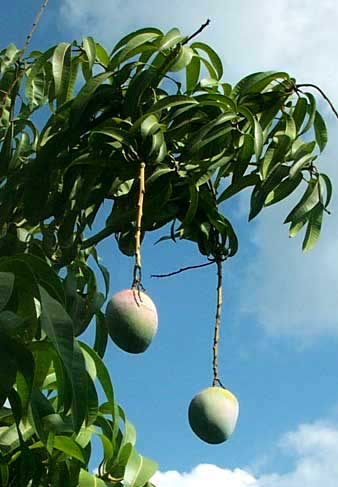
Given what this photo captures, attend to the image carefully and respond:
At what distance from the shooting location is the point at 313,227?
4.72 ft

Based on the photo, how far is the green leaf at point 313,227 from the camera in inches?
56.5

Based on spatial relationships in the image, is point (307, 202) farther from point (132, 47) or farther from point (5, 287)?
point (5, 287)

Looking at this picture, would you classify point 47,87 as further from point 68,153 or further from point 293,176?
point 293,176

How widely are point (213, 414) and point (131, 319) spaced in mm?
197

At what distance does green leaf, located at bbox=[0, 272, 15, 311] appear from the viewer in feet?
3.17

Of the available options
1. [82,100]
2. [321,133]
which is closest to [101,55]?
[82,100]

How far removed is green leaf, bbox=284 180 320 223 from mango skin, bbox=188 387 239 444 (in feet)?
1.06

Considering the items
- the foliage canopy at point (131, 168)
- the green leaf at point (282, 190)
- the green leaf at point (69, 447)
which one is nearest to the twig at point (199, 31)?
the foliage canopy at point (131, 168)

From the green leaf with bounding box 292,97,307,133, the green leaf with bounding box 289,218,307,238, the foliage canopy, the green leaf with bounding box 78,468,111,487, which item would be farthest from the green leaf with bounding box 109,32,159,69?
the green leaf with bounding box 78,468,111,487

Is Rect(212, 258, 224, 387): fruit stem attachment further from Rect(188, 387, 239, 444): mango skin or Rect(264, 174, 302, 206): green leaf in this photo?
Rect(264, 174, 302, 206): green leaf

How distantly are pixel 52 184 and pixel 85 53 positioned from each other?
0.73 ft

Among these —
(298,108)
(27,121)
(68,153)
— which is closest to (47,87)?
(27,121)

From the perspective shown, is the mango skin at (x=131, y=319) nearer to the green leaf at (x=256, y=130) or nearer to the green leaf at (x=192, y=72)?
the green leaf at (x=256, y=130)

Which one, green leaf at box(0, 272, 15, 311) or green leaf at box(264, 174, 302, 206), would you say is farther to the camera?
green leaf at box(264, 174, 302, 206)
